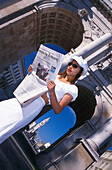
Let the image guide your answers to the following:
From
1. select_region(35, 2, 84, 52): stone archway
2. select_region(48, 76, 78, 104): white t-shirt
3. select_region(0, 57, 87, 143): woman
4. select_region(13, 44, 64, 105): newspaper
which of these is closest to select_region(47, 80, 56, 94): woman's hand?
select_region(0, 57, 87, 143): woman

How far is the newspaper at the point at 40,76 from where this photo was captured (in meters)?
7.47

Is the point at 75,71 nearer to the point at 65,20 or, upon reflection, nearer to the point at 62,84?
the point at 62,84

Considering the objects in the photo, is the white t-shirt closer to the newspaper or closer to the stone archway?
the newspaper

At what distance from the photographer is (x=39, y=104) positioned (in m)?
8.05

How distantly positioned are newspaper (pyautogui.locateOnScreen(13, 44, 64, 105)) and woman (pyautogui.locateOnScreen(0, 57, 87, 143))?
13.0 inches

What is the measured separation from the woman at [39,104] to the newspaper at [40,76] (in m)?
0.33

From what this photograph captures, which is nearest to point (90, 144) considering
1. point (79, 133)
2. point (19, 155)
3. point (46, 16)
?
point (79, 133)

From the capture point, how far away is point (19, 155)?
12.7 m

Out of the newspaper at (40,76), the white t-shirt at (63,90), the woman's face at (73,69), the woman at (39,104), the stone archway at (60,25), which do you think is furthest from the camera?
the stone archway at (60,25)

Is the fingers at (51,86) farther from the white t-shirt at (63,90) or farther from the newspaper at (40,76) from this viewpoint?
the white t-shirt at (63,90)

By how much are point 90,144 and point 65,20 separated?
18033 mm

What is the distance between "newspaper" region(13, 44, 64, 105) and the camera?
294 inches

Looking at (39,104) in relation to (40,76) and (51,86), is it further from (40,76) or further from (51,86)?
(40,76)

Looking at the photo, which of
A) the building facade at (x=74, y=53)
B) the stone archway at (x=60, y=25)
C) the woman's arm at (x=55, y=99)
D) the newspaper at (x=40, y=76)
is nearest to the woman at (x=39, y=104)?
the woman's arm at (x=55, y=99)
